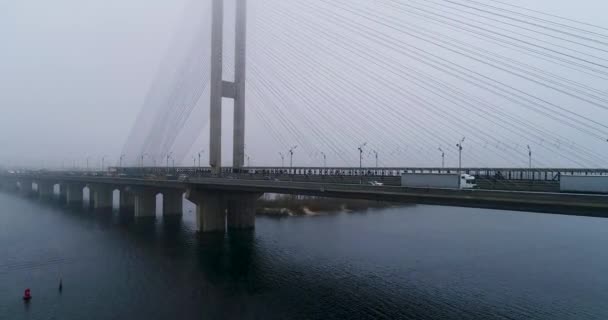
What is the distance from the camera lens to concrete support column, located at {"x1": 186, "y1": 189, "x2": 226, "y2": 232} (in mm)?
38406

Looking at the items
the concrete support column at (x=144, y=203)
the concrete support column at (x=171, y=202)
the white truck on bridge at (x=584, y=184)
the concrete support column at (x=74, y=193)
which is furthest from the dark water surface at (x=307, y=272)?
the concrete support column at (x=74, y=193)

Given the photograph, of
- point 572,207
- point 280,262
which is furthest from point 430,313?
point 280,262

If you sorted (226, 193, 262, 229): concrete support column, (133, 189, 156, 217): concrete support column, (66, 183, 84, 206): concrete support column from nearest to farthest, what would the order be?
(226, 193, 262, 229): concrete support column → (133, 189, 156, 217): concrete support column → (66, 183, 84, 206): concrete support column

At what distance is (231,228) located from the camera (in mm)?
40875

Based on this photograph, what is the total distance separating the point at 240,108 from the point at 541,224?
3603 centimetres

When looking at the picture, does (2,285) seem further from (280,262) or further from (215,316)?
(280,262)

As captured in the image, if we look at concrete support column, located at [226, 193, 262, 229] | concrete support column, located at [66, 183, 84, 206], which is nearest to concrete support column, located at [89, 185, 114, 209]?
concrete support column, located at [66, 183, 84, 206]

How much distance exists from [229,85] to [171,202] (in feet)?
74.8

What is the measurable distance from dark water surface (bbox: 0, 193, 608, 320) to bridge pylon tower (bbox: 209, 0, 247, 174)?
25.8 ft

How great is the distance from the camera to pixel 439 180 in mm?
19156

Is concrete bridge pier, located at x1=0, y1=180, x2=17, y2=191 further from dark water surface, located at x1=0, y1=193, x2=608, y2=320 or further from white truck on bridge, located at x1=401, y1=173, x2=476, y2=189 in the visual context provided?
white truck on bridge, located at x1=401, y1=173, x2=476, y2=189

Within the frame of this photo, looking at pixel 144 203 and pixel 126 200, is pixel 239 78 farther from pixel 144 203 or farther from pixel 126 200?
pixel 126 200

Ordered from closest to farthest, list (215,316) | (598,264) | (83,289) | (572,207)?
(572,207)
(215,316)
(83,289)
(598,264)

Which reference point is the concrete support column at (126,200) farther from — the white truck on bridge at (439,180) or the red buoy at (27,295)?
the white truck on bridge at (439,180)
